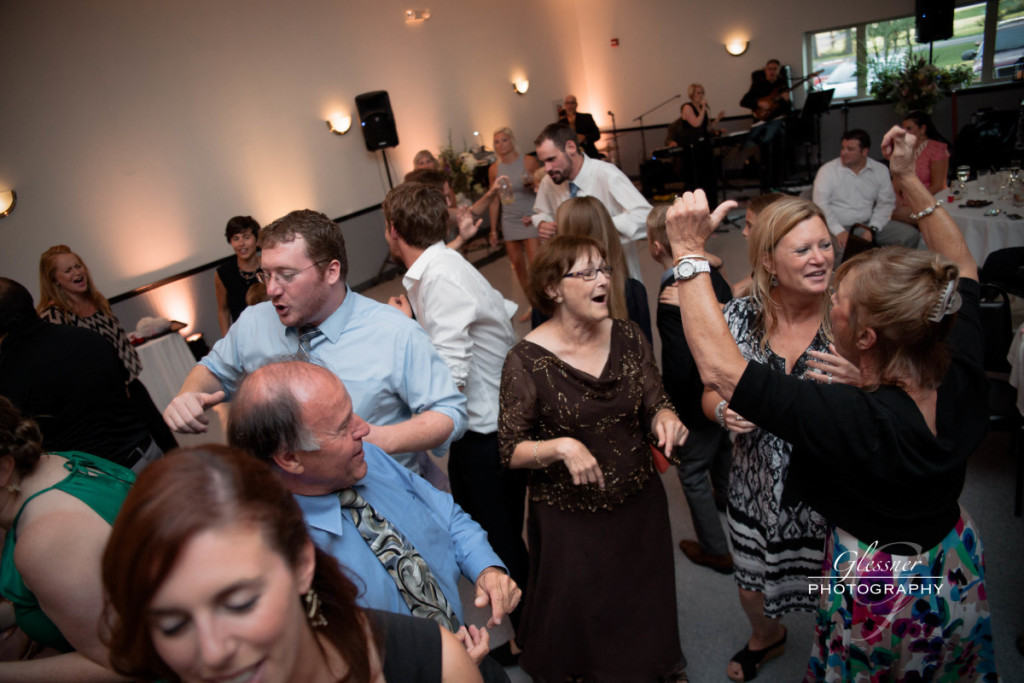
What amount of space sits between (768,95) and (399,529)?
11258 millimetres

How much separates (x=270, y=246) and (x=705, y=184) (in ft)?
30.7

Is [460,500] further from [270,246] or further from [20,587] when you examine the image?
[20,587]

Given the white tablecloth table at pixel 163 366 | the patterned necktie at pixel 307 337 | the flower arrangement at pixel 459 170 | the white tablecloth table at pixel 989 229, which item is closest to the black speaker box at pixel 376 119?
the flower arrangement at pixel 459 170

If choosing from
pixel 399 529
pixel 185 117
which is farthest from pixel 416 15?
pixel 399 529

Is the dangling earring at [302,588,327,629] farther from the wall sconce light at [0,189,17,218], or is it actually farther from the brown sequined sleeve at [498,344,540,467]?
the wall sconce light at [0,189,17,218]

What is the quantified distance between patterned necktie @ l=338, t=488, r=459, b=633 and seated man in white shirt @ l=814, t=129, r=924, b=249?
15.3 ft

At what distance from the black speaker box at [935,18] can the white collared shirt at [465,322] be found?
7573 mm

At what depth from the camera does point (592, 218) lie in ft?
8.82

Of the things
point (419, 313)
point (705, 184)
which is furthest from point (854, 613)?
point (705, 184)

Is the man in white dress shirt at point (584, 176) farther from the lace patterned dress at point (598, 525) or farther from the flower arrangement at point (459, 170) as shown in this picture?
the flower arrangement at point (459, 170)

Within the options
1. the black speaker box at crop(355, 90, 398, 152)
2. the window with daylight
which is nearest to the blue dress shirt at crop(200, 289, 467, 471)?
the black speaker box at crop(355, 90, 398, 152)

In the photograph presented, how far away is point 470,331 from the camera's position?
7.85 ft

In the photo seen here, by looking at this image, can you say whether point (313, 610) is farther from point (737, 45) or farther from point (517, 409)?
point (737, 45)

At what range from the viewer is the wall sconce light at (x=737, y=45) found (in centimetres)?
1152
